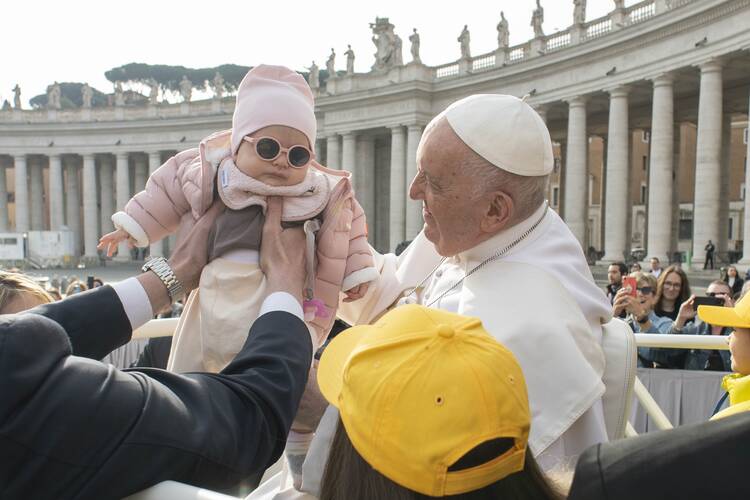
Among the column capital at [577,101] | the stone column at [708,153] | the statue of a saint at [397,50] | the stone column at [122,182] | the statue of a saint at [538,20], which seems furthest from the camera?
the stone column at [122,182]

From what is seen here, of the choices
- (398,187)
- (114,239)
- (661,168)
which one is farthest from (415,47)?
(114,239)

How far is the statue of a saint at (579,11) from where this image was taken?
34750mm

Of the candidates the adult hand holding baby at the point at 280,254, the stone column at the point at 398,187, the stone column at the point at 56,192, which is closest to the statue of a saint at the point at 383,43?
the stone column at the point at 398,187

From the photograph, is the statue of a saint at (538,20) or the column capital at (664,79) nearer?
the column capital at (664,79)

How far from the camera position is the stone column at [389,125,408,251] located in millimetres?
42625

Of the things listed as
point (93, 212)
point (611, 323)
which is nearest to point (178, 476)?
point (611, 323)

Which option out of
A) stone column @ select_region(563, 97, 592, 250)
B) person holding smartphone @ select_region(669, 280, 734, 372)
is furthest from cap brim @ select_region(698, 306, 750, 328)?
stone column @ select_region(563, 97, 592, 250)

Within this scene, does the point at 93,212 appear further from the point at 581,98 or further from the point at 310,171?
the point at 310,171

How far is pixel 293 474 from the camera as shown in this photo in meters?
2.46

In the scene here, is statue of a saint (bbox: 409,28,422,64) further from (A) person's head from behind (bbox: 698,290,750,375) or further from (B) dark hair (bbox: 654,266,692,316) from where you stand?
(A) person's head from behind (bbox: 698,290,750,375)

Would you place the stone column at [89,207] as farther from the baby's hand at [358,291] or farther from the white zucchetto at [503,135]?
the white zucchetto at [503,135]

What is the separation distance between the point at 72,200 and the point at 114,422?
6765cm

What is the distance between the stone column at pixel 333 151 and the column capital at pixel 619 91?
2067 centimetres

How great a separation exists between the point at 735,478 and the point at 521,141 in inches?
68.4
